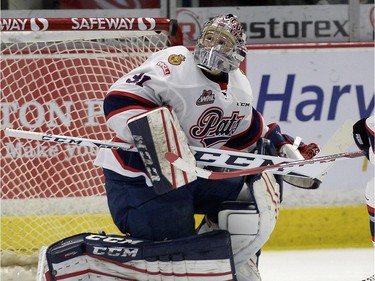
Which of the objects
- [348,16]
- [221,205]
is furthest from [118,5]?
[221,205]

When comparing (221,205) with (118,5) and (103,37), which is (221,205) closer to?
(103,37)

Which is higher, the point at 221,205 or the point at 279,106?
the point at 221,205

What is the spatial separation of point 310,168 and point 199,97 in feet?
1.31

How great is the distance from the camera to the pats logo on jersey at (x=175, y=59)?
306cm

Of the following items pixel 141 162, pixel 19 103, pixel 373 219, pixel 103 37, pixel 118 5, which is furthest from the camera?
pixel 118 5

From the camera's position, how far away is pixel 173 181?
2.94 metres

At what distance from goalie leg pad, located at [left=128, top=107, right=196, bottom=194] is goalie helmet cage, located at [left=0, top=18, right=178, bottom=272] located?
1078mm

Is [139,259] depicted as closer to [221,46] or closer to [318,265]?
[221,46]

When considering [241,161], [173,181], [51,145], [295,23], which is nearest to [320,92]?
[295,23]

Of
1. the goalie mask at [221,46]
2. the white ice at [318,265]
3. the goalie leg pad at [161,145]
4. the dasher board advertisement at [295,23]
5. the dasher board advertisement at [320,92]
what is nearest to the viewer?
the goalie leg pad at [161,145]

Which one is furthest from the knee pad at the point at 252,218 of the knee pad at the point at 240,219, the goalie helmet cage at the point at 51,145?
the goalie helmet cage at the point at 51,145

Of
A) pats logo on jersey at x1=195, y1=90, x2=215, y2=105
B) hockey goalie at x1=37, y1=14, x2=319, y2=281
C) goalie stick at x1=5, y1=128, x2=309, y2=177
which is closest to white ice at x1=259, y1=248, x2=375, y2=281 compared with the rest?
hockey goalie at x1=37, y1=14, x2=319, y2=281

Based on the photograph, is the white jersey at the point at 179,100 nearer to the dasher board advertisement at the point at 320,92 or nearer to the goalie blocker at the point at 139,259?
the goalie blocker at the point at 139,259

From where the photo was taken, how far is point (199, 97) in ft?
10.0
